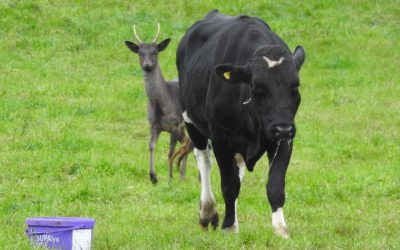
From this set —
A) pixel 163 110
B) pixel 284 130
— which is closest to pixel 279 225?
pixel 284 130

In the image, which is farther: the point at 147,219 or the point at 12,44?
the point at 12,44

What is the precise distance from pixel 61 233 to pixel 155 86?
835 centimetres

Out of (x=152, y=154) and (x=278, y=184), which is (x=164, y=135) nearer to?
(x=152, y=154)

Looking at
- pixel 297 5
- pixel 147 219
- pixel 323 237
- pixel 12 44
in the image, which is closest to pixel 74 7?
pixel 12 44

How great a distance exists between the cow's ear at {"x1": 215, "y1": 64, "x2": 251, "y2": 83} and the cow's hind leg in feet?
6.08

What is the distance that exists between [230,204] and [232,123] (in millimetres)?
912

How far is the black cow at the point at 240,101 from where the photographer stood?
25.5 ft

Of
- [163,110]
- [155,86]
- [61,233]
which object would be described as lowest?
[163,110]

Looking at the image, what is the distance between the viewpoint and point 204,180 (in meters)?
9.77

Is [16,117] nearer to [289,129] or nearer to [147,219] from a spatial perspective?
[147,219]

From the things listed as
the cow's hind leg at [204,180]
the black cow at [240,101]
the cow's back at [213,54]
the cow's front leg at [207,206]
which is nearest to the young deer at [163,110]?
the cow's hind leg at [204,180]

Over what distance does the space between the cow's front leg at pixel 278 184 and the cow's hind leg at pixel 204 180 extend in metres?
1.40

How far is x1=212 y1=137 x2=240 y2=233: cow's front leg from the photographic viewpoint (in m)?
8.87

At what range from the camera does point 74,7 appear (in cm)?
2777
